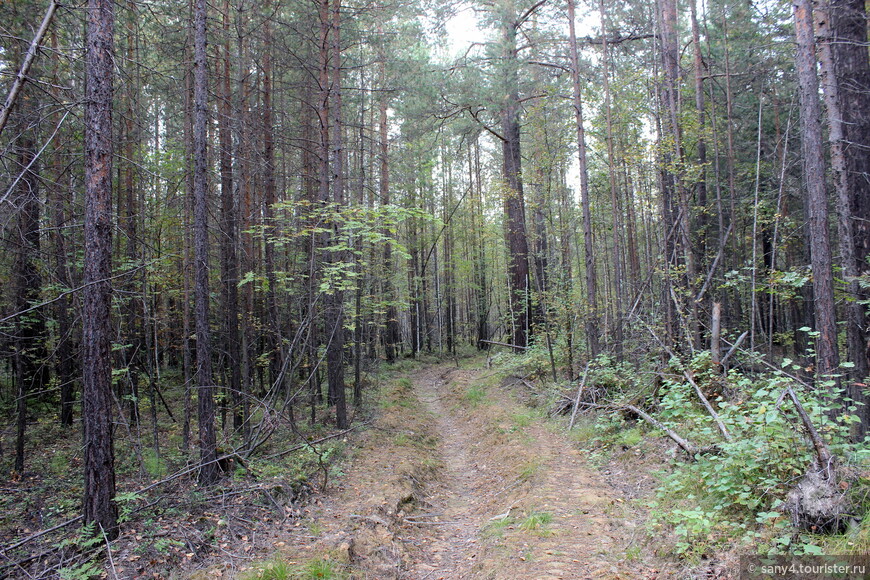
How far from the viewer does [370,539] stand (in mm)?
5402

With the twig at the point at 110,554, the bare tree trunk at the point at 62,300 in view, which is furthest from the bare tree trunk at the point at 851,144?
the bare tree trunk at the point at 62,300

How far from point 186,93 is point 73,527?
9660mm

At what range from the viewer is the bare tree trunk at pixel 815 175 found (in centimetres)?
623

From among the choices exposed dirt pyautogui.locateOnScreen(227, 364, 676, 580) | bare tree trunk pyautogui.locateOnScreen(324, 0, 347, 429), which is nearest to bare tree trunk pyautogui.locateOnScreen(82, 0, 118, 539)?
exposed dirt pyautogui.locateOnScreen(227, 364, 676, 580)

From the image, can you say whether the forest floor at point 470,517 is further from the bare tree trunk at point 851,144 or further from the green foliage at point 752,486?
the bare tree trunk at point 851,144

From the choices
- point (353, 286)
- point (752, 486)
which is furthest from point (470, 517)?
point (353, 286)

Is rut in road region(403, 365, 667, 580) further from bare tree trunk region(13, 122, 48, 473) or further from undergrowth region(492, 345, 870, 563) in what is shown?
bare tree trunk region(13, 122, 48, 473)

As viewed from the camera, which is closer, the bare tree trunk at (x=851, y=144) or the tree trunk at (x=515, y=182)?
the bare tree trunk at (x=851, y=144)

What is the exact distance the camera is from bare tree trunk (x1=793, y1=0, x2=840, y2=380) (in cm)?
623

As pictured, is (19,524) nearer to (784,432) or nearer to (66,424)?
(66,424)

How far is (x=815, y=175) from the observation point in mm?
6395

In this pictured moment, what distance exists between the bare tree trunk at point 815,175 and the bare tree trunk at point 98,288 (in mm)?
8924

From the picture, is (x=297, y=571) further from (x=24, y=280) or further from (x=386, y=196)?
(x=386, y=196)

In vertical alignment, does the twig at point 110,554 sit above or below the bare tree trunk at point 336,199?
below
